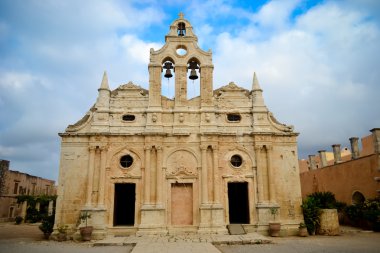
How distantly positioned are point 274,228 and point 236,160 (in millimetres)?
4183

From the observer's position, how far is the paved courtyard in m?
→ 12.4

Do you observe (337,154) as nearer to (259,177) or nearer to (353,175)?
(353,175)

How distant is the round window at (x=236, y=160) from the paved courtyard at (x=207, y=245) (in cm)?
413

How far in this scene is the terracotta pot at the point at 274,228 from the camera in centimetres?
1625

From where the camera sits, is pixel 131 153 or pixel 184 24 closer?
pixel 131 153

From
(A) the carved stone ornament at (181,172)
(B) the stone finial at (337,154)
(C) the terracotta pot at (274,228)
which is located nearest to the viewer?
(C) the terracotta pot at (274,228)

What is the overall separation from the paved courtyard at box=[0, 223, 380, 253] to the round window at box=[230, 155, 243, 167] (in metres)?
4.13

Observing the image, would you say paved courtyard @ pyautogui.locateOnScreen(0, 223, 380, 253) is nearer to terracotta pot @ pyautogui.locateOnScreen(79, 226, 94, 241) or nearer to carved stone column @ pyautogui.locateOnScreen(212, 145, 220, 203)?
terracotta pot @ pyautogui.locateOnScreen(79, 226, 94, 241)

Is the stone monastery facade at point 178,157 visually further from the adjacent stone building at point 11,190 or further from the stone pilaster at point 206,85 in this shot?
the adjacent stone building at point 11,190

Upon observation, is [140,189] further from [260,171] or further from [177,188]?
[260,171]

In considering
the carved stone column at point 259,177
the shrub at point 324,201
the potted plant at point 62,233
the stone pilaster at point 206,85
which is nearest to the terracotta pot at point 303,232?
the shrub at point 324,201

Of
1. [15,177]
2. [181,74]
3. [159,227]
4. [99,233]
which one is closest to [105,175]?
[99,233]

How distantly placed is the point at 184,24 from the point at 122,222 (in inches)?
524

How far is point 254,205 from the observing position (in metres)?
17.3
